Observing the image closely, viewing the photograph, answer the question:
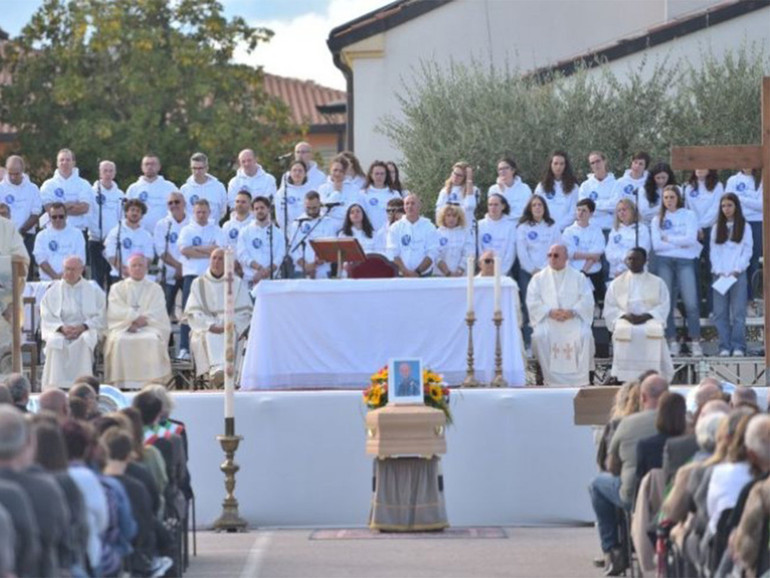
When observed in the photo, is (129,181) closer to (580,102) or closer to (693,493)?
(580,102)

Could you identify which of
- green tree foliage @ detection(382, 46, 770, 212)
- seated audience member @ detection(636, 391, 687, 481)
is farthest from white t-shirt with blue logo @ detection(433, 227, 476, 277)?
seated audience member @ detection(636, 391, 687, 481)

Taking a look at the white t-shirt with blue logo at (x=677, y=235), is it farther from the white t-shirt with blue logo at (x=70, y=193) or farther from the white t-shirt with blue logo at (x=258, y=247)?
the white t-shirt with blue logo at (x=70, y=193)

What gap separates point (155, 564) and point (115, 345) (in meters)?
10.1

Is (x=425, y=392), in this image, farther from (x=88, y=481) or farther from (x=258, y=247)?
(x=88, y=481)

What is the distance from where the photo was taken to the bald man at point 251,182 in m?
28.4

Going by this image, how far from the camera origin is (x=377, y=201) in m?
27.6

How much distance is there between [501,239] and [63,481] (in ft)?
49.7

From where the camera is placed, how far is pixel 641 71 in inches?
1419

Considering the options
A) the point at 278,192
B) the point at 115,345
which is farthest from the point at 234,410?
the point at 278,192

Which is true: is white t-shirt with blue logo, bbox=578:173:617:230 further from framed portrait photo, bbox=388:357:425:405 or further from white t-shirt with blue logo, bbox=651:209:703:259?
framed portrait photo, bbox=388:357:425:405

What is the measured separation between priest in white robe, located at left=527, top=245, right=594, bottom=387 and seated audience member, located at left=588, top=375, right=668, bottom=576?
7106 millimetres

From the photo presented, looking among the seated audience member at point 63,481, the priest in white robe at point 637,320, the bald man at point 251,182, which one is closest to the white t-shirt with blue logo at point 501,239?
the priest in white robe at point 637,320

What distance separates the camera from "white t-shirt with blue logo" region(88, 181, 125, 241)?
27.9 metres

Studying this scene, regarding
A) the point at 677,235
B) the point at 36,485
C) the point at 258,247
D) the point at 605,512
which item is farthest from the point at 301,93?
the point at 36,485
